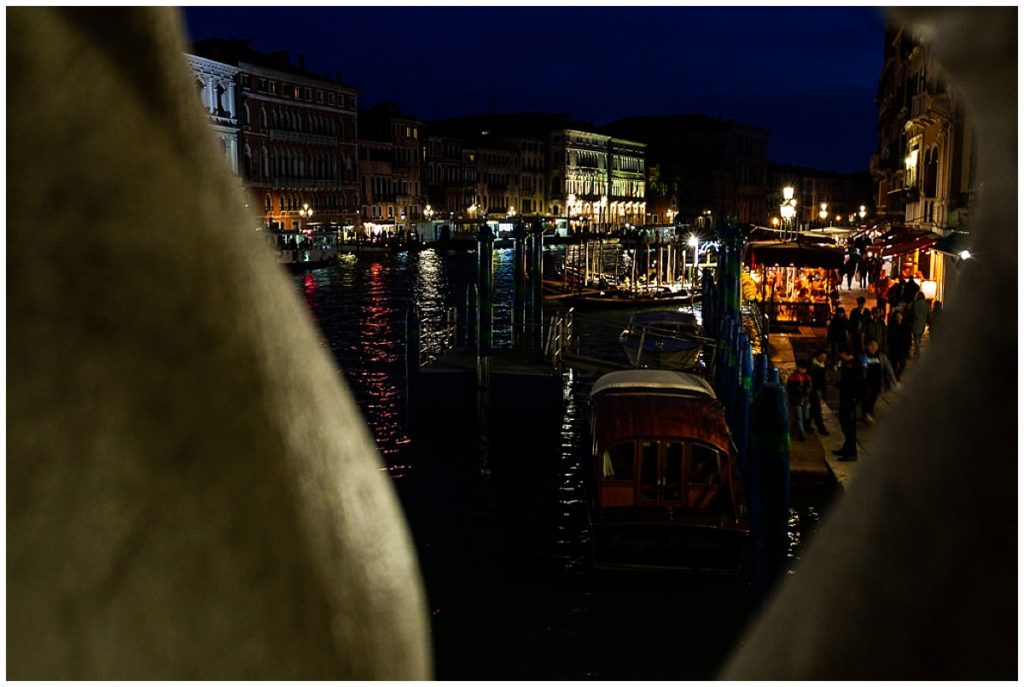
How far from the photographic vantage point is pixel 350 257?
152 feet

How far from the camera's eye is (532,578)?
6789mm

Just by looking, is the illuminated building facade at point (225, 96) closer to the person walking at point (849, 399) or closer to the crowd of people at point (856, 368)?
the crowd of people at point (856, 368)

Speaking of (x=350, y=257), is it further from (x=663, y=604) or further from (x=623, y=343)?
(x=663, y=604)

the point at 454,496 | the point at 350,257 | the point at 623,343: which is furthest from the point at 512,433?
the point at 350,257

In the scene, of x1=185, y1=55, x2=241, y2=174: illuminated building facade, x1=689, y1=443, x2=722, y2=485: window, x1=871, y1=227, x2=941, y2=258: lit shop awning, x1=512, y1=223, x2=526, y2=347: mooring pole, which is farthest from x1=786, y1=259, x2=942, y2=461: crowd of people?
x1=185, y1=55, x2=241, y2=174: illuminated building facade

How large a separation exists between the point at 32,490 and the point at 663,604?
6115 millimetres

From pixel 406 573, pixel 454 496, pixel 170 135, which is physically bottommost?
pixel 454 496

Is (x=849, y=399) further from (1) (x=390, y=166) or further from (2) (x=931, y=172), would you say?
(1) (x=390, y=166)

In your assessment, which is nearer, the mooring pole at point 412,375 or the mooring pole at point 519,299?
the mooring pole at point 412,375

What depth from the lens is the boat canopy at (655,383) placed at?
7816 mm

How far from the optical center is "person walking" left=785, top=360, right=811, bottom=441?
878 centimetres

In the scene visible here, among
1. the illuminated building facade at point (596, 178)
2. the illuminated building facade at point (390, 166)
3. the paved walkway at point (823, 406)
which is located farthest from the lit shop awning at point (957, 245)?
the illuminated building facade at point (596, 178)

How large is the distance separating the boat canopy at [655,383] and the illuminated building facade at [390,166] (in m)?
49.2

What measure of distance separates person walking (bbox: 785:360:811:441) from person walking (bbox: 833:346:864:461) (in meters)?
0.46
